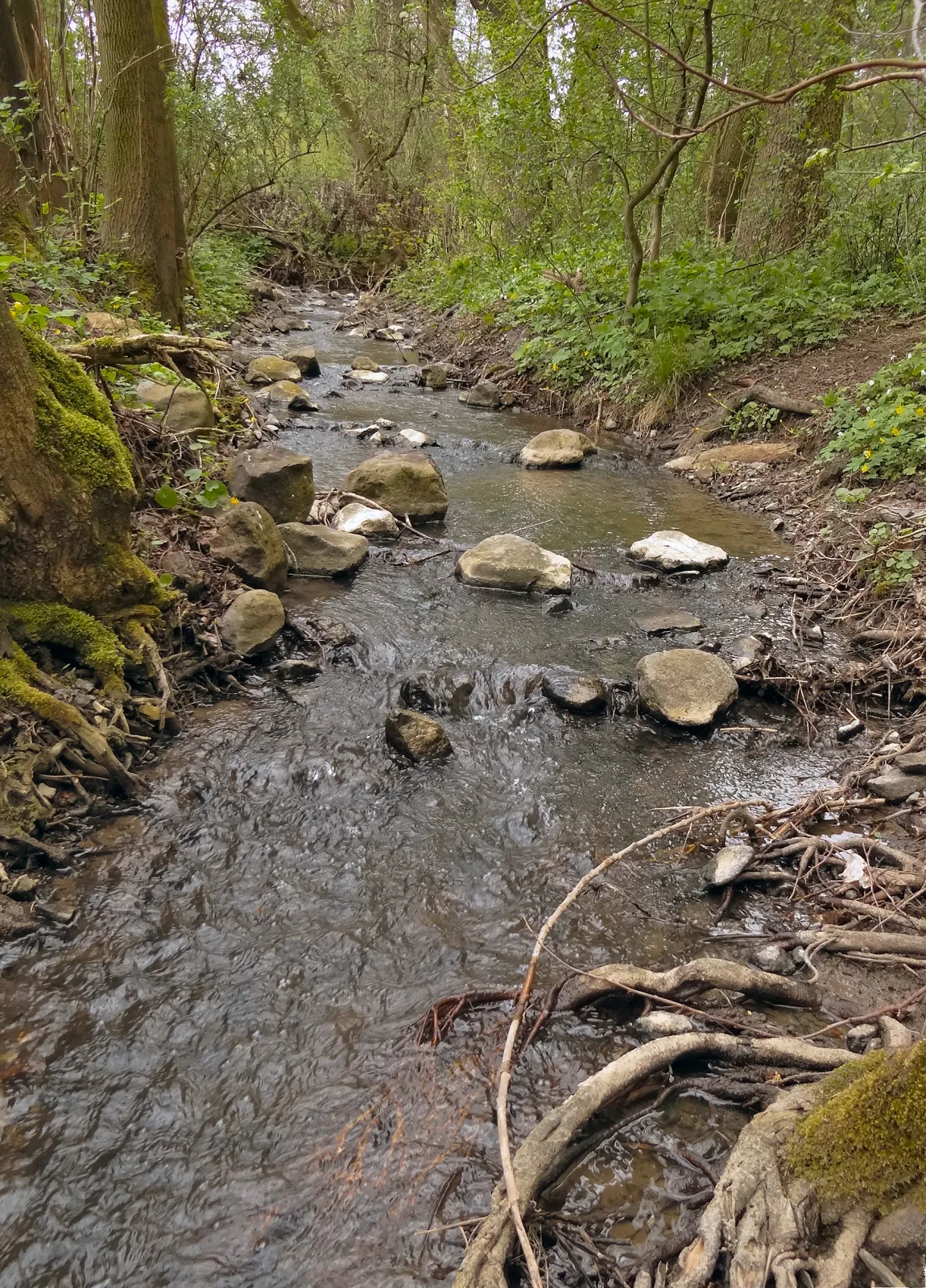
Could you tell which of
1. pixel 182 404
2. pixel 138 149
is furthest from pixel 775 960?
pixel 138 149

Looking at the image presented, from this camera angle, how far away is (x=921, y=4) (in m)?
1.07

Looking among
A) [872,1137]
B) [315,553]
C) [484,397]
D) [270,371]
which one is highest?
[270,371]

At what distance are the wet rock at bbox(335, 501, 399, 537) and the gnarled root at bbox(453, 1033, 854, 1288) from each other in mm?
5134

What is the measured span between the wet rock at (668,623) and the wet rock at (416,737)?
2.04m

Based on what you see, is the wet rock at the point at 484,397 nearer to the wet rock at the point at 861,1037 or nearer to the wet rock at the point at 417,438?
the wet rock at the point at 417,438

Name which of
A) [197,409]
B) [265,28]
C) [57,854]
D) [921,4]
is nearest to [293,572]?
[197,409]

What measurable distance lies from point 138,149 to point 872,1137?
9.87 m

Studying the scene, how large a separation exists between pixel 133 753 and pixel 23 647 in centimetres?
74

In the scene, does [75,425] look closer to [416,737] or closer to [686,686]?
[416,737]

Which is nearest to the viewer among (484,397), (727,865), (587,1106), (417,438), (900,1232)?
(900,1232)

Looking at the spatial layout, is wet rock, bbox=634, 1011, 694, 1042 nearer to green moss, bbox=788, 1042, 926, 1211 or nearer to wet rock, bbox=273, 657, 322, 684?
green moss, bbox=788, 1042, 926, 1211

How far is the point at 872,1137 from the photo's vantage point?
1.54 meters

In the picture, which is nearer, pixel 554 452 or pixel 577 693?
pixel 577 693

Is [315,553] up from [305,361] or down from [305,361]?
down
